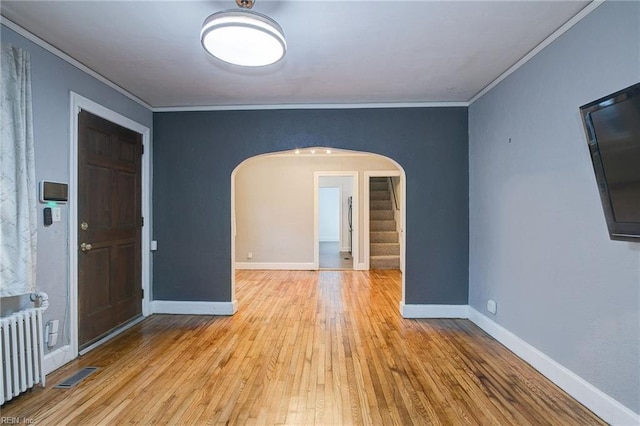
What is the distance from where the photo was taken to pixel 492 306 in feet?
10.6

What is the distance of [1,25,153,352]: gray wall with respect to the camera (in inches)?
94.9

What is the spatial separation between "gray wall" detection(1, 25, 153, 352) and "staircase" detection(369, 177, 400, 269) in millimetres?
5400

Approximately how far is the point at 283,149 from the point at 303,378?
8.51 ft

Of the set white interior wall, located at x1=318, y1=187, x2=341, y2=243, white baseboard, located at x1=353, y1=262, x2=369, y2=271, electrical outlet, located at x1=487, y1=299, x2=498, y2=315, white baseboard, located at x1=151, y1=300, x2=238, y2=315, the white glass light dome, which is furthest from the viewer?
white interior wall, located at x1=318, y1=187, x2=341, y2=243

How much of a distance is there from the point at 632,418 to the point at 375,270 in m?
4.97

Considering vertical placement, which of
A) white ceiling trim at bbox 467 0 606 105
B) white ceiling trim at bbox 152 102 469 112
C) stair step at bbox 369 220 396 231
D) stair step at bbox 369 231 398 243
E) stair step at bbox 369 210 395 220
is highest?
white ceiling trim at bbox 152 102 469 112

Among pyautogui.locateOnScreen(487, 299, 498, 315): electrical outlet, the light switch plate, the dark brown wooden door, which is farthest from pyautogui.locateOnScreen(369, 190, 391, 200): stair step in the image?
the light switch plate

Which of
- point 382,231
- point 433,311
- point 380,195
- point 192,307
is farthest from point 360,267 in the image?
point 192,307

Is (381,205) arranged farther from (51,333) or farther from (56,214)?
(51,333)

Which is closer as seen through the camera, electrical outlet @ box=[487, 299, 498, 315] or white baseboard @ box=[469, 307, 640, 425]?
white baseboard @ box=[469, 307, 640, 425]

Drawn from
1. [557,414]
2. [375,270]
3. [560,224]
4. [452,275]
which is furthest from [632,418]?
[375,270]

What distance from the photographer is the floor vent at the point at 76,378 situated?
232 cm

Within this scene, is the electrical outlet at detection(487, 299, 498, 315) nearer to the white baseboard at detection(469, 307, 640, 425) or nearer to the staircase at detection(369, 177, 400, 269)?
the white baseboard at detection(469, 307, 640, 425)

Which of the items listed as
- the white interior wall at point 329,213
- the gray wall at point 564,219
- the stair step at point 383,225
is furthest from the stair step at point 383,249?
the white interior wall at point 329,213
